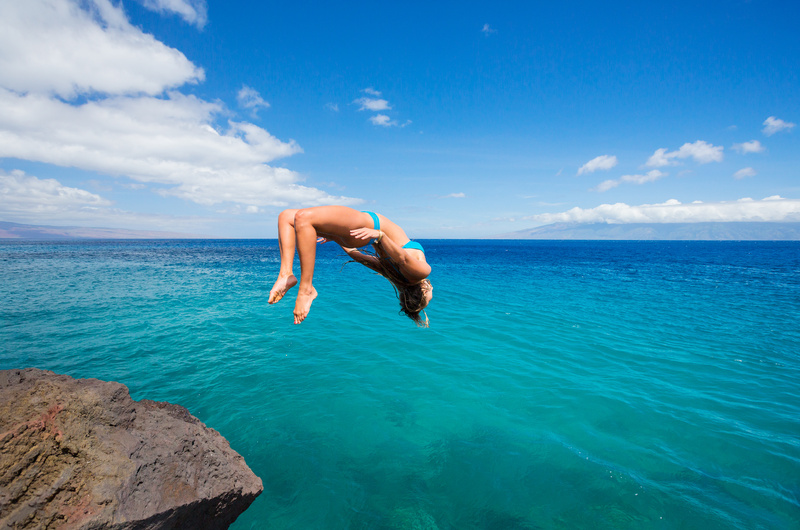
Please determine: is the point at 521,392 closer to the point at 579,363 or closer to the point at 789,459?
the point at 579,363

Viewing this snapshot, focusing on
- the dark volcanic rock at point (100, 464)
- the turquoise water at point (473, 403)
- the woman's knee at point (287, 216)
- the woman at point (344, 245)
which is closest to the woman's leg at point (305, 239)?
the woman at point (344, 245)

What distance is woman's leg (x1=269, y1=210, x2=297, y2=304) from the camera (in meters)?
3.75

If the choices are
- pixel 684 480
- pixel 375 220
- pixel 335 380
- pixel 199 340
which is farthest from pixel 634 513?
pixel 199 340

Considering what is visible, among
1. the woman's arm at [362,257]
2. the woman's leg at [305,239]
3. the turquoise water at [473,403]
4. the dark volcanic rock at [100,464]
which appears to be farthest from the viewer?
the turquoise water at [473,403]

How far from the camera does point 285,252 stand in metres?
3.77

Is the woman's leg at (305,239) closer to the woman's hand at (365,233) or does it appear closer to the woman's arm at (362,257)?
the woman's hand at (365,233)

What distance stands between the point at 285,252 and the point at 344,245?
1.02 metres

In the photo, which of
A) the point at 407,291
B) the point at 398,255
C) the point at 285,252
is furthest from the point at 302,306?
the point at 407,291

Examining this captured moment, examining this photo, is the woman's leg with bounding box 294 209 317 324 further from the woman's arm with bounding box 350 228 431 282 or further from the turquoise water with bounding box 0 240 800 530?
the turquoise water with bounding box 0 240 800 530

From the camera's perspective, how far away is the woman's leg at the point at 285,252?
3.75 m

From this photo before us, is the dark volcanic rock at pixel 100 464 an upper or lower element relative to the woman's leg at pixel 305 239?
lower

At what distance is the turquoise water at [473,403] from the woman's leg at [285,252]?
4253 mm

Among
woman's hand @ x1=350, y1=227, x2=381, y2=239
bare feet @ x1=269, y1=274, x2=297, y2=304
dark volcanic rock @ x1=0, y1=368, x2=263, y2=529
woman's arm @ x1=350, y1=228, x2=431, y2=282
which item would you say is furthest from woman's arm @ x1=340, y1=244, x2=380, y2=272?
dark volcanic rock @ x1=0, y1=368, x2=263, y2=529

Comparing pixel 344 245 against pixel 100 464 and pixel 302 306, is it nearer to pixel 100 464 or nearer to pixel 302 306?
pixel 302 306
